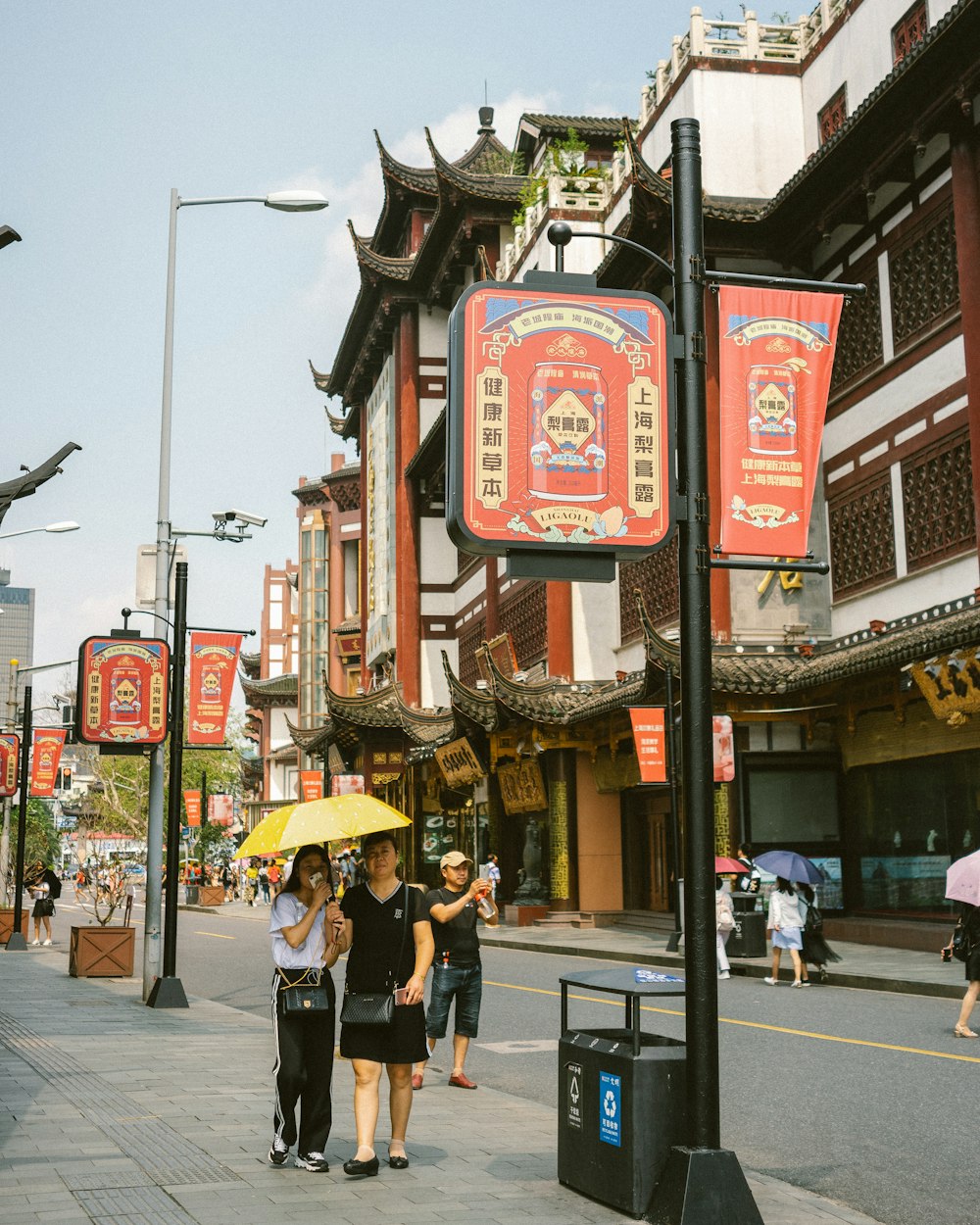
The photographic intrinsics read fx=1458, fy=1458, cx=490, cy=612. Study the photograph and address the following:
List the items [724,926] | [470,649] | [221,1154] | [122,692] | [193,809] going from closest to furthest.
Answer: [221,1154], [122,692], [724,926], [470,649], [193,809]

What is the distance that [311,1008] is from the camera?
8133 millimetres

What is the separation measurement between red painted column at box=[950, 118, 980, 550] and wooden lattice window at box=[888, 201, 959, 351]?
2.12 feet

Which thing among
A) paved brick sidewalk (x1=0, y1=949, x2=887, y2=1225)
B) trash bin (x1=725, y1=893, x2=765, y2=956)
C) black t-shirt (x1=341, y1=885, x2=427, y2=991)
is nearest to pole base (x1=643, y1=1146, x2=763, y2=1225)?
paved brick sidewalk (x1=0, y1=949, x2=887, y2=1225)

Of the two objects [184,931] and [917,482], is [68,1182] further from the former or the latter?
[184,931]

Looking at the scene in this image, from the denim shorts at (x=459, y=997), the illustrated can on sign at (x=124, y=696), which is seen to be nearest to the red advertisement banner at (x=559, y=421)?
the denim shorts at (x=459, y=997)

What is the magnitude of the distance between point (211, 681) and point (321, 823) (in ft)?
46.2

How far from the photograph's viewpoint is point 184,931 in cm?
4028

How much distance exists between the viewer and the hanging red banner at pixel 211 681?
70.8ft

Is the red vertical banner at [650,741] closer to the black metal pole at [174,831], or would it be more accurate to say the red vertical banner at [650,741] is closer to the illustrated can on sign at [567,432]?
the black metal pole at [174,831]

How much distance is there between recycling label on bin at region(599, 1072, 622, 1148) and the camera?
6.84 meters

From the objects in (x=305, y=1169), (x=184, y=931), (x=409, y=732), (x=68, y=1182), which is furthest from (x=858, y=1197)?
(x=409, y=732)

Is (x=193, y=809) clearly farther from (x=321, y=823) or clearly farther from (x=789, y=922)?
(x=321, y=823)

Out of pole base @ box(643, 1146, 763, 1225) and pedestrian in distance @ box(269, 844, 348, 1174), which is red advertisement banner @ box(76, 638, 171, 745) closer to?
pedestrian in distance @ box(269, 844, 348, 1174)

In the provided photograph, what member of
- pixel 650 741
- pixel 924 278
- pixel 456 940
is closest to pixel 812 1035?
pixel 456 940
